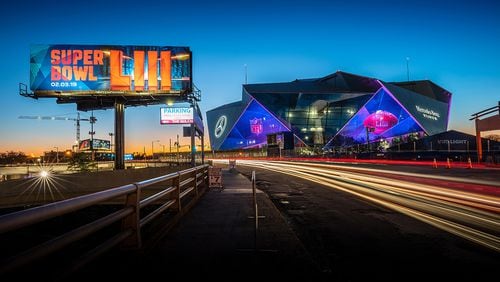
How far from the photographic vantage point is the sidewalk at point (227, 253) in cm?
454

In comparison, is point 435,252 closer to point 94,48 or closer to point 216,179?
point 216,179

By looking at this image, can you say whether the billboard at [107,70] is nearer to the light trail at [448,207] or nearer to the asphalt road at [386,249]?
the light trail at [448,207]

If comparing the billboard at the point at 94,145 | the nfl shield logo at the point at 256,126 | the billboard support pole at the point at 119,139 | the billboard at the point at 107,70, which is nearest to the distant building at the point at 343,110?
the nfl shield logo at the point at 256,126

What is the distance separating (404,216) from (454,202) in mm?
2689

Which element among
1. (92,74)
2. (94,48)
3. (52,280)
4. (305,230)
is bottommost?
(305,230)

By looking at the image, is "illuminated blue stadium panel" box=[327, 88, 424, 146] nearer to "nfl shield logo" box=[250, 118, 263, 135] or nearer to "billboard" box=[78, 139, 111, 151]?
"nfl shield logo" box=[250, 118, 263, 135]

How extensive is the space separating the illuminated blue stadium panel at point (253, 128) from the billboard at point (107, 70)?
185 feet

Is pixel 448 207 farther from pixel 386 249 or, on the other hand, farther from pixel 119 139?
pixel 119 139

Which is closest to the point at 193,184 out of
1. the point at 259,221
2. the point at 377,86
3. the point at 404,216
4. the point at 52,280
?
the point at 259,221

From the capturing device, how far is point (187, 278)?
4.35 m

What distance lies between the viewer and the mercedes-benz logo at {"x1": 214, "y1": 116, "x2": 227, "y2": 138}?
124906mm

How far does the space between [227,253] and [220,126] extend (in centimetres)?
12510

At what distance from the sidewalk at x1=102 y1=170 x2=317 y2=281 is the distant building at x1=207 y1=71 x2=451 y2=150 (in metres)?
78.8

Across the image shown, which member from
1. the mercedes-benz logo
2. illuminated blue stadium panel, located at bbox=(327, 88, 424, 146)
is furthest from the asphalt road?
the mercedes-benz logo
